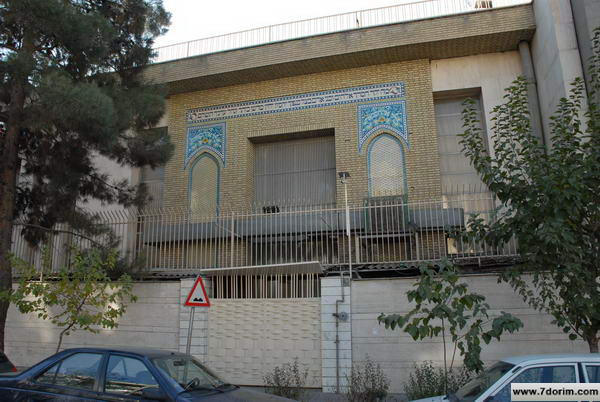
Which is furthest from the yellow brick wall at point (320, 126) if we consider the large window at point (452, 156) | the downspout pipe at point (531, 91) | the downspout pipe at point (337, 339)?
the downspout pipe at point (337, 339)

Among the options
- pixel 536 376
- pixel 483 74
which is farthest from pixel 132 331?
pixel 483 74

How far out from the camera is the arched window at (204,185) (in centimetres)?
1514

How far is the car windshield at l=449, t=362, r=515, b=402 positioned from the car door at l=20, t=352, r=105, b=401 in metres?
3.92

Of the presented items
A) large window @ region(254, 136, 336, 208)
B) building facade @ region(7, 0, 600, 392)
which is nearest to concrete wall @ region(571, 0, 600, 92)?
building facade @ region(7, 0, 600, 392)

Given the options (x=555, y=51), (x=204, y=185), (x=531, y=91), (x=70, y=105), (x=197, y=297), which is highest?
(x=555, y=51)

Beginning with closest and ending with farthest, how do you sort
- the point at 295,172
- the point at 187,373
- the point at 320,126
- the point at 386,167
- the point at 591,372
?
the point at 591,372 → the point at 187,373 → the point at 386,167 → the point at 320,126 → the point at 295,172

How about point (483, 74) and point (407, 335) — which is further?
point (483, 74)

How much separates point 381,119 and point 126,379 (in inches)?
431

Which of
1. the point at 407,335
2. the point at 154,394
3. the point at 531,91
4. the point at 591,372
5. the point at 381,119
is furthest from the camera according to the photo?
the point at 381,119

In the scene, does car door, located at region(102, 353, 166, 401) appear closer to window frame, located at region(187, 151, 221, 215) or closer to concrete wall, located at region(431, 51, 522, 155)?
window frame, located at region(187, 151, 221, 215)

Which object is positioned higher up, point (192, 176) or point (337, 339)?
point (192, 176)

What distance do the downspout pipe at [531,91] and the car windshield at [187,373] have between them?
11154 millimetres

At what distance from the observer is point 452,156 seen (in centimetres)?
1430

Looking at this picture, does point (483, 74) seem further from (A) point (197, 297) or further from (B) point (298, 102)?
(A) point (197, 297)
